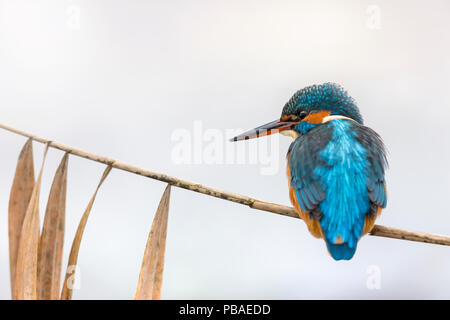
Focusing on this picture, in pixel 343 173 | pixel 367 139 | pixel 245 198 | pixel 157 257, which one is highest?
pixel 367 139

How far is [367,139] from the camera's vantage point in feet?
5.18

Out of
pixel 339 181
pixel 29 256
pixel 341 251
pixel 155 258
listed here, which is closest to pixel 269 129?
pixel 339 181

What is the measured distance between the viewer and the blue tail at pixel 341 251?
4.41ft

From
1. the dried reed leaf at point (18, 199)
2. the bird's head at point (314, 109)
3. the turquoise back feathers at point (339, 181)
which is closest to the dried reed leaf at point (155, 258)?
the dried reed leaf at point (18, 199)

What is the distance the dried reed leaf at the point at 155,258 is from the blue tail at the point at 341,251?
1.94 feet

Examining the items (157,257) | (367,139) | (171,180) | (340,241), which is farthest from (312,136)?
(157,257)

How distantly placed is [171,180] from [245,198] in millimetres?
217

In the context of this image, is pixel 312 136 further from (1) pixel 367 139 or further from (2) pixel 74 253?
(2) pixel 74 253

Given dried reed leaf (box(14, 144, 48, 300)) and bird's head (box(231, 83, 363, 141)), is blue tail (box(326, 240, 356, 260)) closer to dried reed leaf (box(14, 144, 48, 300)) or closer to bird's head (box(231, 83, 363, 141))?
bird's head (box(231, 83, 363, 141))

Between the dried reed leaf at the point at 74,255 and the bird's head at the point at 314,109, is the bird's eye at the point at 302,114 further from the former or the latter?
the dried reed leaf at the point at 74,255

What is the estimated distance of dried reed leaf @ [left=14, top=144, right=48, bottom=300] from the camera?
3.05 ft

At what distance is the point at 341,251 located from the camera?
1359 mm

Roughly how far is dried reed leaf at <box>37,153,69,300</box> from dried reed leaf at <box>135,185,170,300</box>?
0.20 meters

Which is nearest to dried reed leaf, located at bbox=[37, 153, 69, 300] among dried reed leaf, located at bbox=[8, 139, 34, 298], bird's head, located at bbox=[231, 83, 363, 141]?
dried reed leaf, located at bbox=[8, 139, 34, 298]
